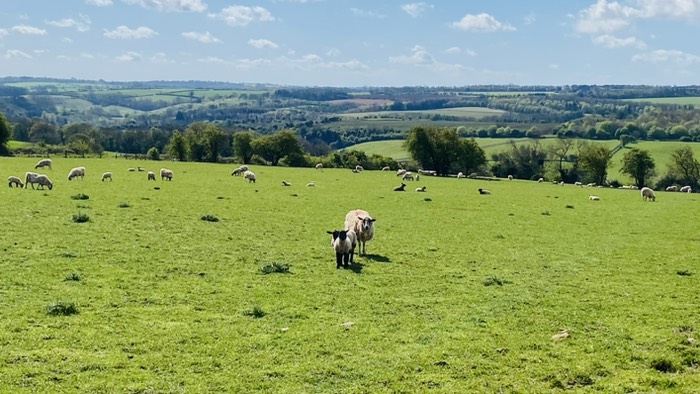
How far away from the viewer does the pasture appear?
1000 cm

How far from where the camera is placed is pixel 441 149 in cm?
8944

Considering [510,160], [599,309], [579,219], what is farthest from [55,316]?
[510,160]

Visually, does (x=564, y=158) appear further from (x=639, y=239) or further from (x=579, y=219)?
(x=639, y=239)

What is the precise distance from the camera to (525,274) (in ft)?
61.9

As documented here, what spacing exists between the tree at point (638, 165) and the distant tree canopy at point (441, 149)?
72.5 ft

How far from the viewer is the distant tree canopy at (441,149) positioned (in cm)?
8962

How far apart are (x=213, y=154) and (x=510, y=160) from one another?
5711cm

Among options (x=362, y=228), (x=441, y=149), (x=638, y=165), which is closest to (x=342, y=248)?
(x=362, y=228)

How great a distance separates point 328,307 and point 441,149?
77.5 meters

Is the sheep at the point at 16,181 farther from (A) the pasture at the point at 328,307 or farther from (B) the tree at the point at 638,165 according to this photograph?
(B) the tree at the point at 638,165

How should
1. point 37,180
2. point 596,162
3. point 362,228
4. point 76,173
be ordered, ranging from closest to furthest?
point 362,228 → point 37,180 → point 76,173 → point 596,162

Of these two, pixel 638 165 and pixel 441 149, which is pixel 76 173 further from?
pixel 638 165

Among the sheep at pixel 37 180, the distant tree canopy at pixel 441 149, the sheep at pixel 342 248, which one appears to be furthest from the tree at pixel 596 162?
the sheep at pixel 342 248

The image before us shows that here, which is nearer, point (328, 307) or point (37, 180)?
point (328, 307)
